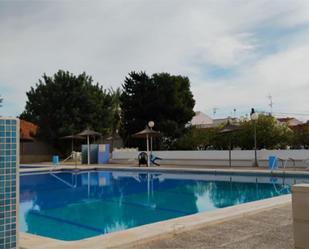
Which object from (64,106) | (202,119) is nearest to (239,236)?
(64,106)

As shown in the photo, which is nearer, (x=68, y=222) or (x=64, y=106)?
(x=68, y=222)

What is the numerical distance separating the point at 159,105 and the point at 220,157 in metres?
10.8

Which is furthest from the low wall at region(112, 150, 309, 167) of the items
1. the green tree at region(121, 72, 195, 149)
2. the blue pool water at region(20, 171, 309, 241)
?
the green tree at region(121, 72, 195, 149)

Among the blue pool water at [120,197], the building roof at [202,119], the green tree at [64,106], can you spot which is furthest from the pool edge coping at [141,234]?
the building roof at [202,119]

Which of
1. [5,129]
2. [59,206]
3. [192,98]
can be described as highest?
[192,98]

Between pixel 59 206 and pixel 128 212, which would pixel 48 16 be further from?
pixel 128 212

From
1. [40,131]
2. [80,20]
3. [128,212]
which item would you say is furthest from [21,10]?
[40,131]

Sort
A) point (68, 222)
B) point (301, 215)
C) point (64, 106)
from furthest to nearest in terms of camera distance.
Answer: point (64, 106) → point (68, 222) → point (301, 215)

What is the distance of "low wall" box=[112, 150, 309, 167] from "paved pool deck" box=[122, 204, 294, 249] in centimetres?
1240

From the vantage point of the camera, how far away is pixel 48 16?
40.9 feet

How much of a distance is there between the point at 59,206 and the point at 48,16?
5838 mm

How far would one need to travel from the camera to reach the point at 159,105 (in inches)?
1198

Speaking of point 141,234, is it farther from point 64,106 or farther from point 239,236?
point 64,106

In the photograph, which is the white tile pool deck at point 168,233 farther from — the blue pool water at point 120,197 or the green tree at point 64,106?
the green tree at point 64,106
